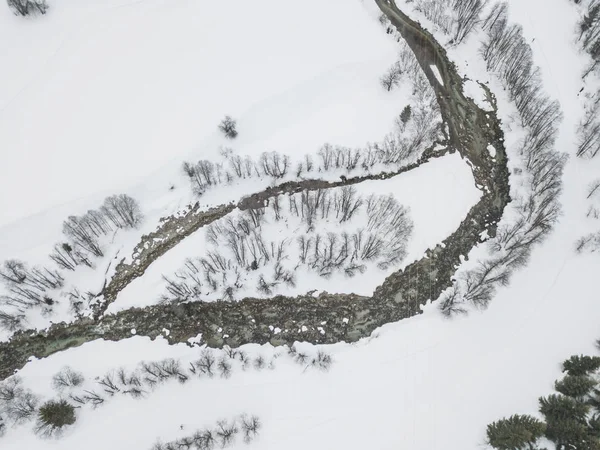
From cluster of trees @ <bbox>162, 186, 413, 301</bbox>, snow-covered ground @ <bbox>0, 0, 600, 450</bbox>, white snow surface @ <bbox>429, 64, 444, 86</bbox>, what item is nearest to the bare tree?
white snow surface @ <bbox>429, 64, 444, 86</bbox>

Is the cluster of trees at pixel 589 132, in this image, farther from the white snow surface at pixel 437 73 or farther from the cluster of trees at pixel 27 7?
the cluster of trees at pixel 27 7

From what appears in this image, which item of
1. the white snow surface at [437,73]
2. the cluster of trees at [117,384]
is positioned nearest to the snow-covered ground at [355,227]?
the cluster of trees at [117,384]

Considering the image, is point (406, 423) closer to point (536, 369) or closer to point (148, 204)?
point (536, 369)

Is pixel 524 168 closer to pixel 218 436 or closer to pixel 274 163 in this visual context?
pixel 274 163

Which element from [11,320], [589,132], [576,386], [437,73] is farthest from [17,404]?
[589,132]

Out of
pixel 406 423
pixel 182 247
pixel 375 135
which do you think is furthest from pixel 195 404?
pixel 375 135

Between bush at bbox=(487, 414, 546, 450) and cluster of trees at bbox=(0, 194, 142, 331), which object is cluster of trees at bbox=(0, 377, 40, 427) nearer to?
cluster of trees at bbox=(0, 194, 142, 331)
